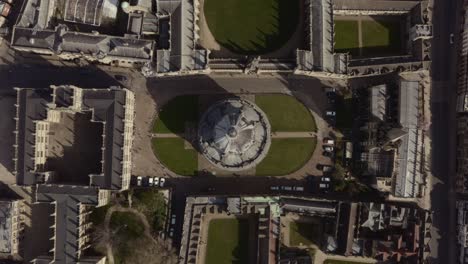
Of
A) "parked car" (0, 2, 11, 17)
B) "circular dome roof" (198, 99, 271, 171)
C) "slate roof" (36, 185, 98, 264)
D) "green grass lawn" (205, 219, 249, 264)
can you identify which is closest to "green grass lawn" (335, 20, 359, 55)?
"circular dome roof" (198, 99, 271, 171)

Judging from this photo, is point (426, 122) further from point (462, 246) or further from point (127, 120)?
point (127, 120)

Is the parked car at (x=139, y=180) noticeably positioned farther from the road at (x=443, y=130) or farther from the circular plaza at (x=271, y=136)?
the road at (x=443, y=130)

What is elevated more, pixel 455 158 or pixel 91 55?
pixel 91 55

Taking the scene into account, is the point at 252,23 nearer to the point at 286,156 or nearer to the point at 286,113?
the point at 286,113

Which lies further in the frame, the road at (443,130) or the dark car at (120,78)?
the road at (443,130)

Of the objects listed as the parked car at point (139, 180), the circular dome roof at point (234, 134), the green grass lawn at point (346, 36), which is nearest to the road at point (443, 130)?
the green grass lawn at point (346, 36)

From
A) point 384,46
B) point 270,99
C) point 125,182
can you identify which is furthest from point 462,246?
point 125,182

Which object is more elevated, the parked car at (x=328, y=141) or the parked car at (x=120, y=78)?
the parked car at (x=120, y=78)
